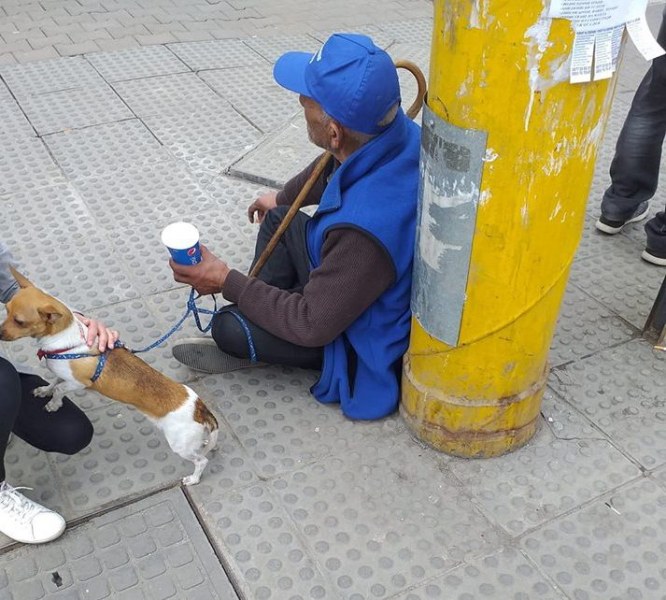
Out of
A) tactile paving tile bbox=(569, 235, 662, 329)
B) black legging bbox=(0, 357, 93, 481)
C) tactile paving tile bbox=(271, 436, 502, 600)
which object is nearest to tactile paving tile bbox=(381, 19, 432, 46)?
tactile paving tile bbox=(569, 235, 662, 329)

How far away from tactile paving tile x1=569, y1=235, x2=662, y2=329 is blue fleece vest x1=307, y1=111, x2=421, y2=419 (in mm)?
1224

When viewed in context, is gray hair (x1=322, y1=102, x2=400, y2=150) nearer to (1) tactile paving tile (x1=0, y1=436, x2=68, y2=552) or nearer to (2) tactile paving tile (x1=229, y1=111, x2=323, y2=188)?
(1) tactile paving tile (x1=0, y1=436, x2=68, y2=552)

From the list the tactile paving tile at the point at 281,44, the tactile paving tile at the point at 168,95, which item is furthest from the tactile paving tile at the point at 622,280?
the tactile paving tile at the point at 281,44

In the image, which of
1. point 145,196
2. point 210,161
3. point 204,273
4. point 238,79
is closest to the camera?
point 204,273

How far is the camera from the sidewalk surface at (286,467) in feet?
7.23

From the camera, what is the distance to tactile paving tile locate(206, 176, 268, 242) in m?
3.84

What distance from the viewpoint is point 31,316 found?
212 cm

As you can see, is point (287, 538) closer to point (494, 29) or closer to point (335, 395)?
point (335, 395)

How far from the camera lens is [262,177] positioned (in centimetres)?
421

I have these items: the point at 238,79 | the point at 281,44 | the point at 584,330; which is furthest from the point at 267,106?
the point at 584,330

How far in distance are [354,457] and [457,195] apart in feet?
3.35

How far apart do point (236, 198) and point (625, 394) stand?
2226mm

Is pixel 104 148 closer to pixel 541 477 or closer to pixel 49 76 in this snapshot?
pixel 49 76

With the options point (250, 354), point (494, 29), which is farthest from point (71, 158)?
point (494, 29)
